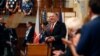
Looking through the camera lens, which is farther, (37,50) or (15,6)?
(15,6)

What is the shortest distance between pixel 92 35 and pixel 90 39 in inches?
1.4

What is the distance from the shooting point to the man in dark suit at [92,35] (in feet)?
8.63

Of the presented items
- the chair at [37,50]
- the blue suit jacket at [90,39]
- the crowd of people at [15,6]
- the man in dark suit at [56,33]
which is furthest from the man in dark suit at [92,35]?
the crowd of people at [15,6]

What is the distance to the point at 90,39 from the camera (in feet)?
8.68

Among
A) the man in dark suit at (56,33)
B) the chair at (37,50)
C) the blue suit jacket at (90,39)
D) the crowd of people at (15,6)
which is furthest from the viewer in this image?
the crowd of people at (15,6)

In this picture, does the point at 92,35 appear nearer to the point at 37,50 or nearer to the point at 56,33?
the point at 56,33

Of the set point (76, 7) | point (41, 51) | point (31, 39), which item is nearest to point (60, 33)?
point (41, 51)

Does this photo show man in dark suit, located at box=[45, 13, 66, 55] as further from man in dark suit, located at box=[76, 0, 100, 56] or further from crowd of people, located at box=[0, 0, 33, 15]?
man in dark suit, located at box=[76, 0, 100, 56]

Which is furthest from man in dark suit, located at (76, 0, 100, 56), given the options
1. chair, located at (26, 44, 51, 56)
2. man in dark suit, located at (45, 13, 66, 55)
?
chair, located at (26, 44, 51, 56)

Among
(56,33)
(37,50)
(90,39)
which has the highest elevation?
(90,39)

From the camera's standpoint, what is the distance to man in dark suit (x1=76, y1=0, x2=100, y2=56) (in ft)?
8.63

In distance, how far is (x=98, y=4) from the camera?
265cm

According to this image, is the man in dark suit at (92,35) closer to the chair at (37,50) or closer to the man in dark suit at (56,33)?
the man in dark suit at (56,33)

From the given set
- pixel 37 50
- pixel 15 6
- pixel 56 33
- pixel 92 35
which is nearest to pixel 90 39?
pixel 92 35
